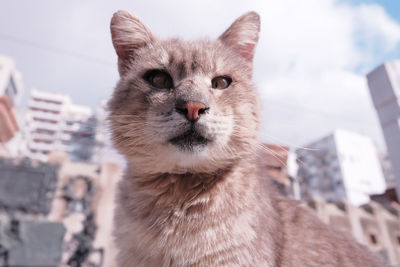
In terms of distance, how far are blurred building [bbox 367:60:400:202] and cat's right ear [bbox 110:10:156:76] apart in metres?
1.74

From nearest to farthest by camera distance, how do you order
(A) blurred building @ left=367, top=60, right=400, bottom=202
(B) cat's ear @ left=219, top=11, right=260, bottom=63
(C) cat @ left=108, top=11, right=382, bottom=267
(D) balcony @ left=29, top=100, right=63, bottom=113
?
1. (C) cat @ left=108, top=11, right=382, bottom=267
2. (B) cat's ear @ left=219, top=11, right=260, bottom=63
3. (A) blurred building @ left=367, top=60, right=400, bottom=202
4. (D) balcony @ left=29, top=100, right=63, bottom=113

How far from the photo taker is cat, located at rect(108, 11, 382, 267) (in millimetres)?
1352

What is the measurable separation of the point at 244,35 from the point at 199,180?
43.9 inches

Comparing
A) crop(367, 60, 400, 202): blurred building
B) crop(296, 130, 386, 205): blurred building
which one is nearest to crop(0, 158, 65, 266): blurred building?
crop(367, 60, 400, 202): blurred building

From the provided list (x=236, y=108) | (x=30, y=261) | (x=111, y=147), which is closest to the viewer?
(x=236, y=108)

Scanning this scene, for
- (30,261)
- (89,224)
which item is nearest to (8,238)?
(30,261)

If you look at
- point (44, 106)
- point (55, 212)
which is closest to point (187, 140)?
point (55, 212)

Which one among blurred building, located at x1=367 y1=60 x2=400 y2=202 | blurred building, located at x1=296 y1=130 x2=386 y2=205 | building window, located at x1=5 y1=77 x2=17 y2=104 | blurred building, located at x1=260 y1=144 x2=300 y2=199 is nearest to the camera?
blurred building, located at x1=260 y1=144 x2=300 y2=199

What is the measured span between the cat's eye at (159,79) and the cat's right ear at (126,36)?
0.89 ft

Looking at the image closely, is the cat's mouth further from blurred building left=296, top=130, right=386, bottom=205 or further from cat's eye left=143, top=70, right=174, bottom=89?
blurred building left=296, top=130, right=386, bottom=205

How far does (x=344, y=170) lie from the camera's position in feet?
141

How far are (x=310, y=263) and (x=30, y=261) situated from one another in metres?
4.61

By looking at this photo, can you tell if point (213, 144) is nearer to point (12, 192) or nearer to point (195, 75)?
point (195, 75)

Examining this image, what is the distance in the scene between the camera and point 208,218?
1.39 metres
